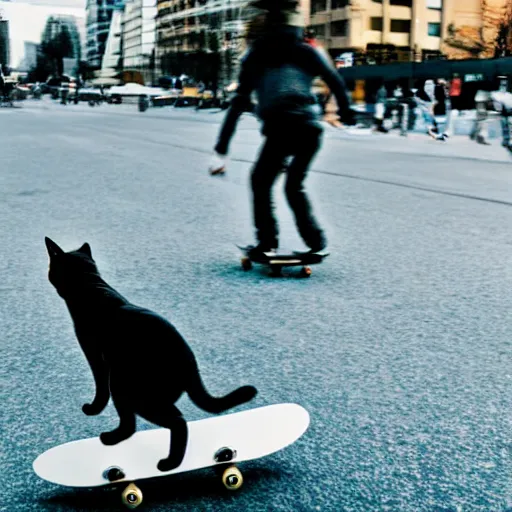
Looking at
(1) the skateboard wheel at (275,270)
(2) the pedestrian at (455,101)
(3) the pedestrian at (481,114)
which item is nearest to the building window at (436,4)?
(2) the pedestrian at (455,101)

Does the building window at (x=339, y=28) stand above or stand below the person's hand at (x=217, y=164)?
above

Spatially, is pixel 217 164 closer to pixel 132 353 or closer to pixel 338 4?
pixel 132 353

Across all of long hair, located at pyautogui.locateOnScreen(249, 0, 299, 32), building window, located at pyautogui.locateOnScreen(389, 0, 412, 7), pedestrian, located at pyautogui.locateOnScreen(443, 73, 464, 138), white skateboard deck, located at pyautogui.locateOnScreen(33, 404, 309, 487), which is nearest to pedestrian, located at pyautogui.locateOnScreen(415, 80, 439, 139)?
pedestrian, located at pyautogui.locateOnScreen(443, 73, 464, 138)

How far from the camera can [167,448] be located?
221cm

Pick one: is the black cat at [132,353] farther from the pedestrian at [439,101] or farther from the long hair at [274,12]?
the pedestrian at [439,101]

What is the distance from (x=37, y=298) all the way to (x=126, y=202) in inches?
164

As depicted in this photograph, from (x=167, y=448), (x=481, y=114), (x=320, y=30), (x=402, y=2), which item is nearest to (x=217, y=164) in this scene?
(x=167, y=448)

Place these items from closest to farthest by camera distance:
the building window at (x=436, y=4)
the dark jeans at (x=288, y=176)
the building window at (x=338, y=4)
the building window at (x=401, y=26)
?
the dark jeans at (x=288, y=176) < the building window at (x=338, y=4) < the building window at (x=436, y=4) < the building window at (x=401, y=26)

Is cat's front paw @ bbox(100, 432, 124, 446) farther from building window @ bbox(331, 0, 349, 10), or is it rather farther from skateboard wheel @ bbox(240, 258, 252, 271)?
building window @ bbox(331, 0, 349, 10)

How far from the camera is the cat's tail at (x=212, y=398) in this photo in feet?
6.55

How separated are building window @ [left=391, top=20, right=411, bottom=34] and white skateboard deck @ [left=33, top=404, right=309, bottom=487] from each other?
87.1 metres

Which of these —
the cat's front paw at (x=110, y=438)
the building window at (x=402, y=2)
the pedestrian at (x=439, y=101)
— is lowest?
the cat's front paw at (x=110, y=438)

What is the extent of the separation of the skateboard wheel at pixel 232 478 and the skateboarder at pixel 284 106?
3178 mm

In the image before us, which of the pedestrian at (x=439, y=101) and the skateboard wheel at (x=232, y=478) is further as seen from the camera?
the pedestrian at (x=439, y=101)
